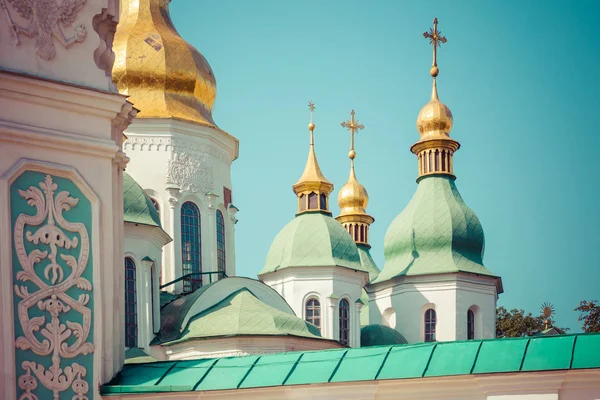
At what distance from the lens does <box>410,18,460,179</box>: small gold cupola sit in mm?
41906

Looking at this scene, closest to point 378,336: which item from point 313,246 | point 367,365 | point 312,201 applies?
point 313,246

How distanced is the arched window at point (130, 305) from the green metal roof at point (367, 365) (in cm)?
1493

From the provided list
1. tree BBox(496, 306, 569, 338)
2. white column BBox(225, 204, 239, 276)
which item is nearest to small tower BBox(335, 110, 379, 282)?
tree BBox(496, 306, 569, 338)

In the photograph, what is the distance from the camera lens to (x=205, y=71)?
3362cm

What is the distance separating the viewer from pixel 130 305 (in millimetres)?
28828

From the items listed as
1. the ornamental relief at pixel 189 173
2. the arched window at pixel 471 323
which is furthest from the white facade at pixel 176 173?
the arched window at pixel 471 323

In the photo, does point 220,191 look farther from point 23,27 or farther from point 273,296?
point 23,27

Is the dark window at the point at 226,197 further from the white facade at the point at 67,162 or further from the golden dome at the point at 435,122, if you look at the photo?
the white facade at the point at 67,162

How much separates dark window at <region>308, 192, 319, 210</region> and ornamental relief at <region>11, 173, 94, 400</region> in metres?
26.2

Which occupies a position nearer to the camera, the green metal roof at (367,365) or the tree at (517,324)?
the green metal roof at (367,365)

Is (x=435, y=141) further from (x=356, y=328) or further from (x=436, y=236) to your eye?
(x=356, y=328)

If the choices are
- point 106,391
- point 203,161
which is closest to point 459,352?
point 106,391

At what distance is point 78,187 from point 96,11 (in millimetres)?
1910

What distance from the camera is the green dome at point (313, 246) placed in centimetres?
3772
